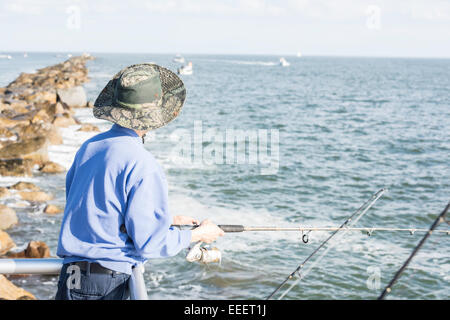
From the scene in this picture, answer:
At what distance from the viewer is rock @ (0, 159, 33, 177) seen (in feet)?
53.9

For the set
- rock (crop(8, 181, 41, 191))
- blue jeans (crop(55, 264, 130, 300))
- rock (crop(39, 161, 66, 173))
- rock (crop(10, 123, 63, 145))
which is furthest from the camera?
rock (crop(10, 123, 63, 145))

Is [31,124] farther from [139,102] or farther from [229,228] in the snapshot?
[139,102]

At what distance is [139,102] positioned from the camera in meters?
2.41

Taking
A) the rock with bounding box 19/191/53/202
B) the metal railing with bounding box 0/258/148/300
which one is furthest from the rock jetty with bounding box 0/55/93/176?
the metal railing with bounding box 0/258/148/300

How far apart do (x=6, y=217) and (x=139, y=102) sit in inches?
411

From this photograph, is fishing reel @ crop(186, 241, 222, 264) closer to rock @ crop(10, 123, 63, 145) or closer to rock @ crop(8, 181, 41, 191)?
rock @ crop(8, 181, 41, 191)

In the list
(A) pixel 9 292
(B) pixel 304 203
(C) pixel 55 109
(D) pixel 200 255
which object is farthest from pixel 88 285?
(C) pixel 55 109

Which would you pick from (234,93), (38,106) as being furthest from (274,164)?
(234,93)

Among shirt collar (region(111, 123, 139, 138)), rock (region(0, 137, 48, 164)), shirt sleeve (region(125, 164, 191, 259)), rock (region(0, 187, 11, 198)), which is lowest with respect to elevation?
rock (region(0, 187, 11, 198))

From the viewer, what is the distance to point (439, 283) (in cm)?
1080

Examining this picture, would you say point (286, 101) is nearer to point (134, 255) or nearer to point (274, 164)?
point (274, 164)

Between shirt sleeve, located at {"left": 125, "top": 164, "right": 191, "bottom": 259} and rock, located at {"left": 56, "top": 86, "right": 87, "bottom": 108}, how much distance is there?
33730 mm

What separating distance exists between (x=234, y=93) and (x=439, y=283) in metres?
46.5

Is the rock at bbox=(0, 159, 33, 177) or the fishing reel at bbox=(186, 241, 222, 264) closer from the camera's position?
the fishing reel at bbox=(186, 241, 222, 264)
